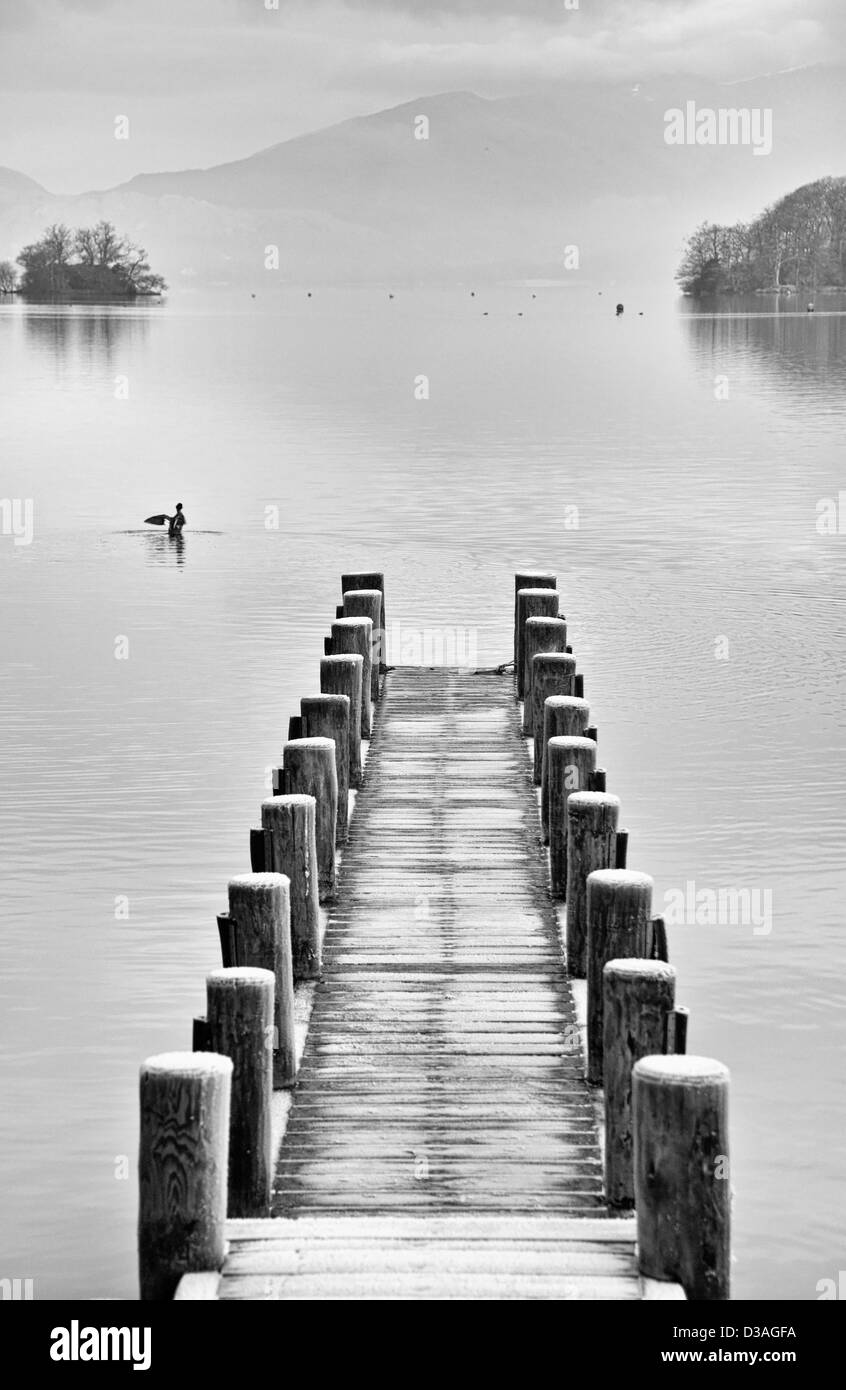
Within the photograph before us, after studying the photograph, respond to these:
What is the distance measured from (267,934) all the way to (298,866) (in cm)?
168

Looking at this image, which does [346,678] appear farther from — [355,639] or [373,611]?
[373,611]

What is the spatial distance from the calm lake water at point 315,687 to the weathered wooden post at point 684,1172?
3174 mm

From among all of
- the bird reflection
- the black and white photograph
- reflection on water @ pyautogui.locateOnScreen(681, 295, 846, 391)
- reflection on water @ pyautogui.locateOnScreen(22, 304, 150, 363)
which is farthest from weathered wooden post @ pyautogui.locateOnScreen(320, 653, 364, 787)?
reflection on water @ pyautogui.locateOnScreen(22, 304, 150, 363)

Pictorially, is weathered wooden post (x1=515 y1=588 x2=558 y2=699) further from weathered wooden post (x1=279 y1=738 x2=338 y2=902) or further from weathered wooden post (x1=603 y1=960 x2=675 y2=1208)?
weathered wooden post (x1=603 y1=960 x2=675 y2=1208)

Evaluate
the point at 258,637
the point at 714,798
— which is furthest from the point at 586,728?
the point at 258,637

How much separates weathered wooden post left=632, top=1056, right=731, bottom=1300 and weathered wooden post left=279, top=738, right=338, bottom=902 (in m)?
5.69

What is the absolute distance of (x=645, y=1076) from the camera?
8453mm

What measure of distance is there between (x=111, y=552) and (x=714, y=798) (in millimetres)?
20809

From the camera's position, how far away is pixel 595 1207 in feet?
31.7

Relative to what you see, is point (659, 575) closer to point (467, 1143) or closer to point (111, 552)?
point (111, 552)

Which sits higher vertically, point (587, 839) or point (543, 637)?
point (543, 637)

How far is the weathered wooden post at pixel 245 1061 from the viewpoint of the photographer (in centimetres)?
953

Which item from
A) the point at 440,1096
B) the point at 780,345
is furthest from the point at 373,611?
the point at 780,345

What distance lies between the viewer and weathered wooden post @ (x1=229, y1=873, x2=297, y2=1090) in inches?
434
